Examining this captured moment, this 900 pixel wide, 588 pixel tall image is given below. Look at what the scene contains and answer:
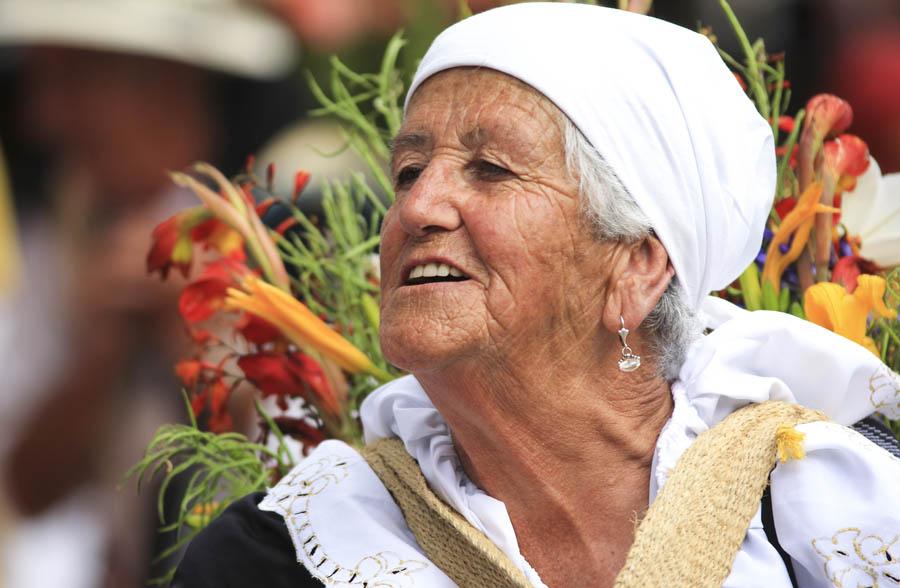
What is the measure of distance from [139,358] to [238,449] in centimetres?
178

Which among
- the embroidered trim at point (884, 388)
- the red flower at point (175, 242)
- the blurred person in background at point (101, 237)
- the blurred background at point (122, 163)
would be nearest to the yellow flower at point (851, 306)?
the embroidered trim at point (884, 388)

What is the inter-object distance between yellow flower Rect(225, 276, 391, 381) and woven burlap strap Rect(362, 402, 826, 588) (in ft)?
1.20

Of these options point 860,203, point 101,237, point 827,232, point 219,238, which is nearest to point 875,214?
point 860,203

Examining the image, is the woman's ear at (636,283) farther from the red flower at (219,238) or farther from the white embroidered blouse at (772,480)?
the red flower at (219,238)

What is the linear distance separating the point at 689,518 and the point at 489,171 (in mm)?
645

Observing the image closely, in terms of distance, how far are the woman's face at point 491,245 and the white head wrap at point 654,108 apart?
5cm

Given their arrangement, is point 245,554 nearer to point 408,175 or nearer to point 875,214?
point 408,175

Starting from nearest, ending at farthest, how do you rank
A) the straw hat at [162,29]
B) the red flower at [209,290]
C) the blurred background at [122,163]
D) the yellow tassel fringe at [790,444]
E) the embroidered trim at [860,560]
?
the embroidered trim at [860,560] → the yellow tassel fringe at [790,444] → the red flower at [209,290] → the blurred background at [122,163] → the straw hat at [162,29]

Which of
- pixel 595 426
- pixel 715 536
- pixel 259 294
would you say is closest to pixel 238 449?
pixel 259 294

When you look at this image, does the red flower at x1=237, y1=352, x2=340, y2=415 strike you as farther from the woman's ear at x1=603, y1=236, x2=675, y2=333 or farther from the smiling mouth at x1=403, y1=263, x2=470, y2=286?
the woman's ear at x1=603, y1=236, x2=675, y2=333

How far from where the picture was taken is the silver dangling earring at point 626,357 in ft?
7.09

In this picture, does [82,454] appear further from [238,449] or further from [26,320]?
[238,449]

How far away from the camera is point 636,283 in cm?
218

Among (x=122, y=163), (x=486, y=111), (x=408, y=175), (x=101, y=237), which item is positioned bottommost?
(x=101, y=237)
